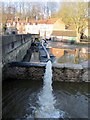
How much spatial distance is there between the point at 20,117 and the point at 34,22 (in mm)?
82918

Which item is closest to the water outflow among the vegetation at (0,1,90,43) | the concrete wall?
the concrete wall

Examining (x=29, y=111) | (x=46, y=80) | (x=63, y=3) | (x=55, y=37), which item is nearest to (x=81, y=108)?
(x=29, y=111)

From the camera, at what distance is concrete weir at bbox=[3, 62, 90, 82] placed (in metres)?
12.3

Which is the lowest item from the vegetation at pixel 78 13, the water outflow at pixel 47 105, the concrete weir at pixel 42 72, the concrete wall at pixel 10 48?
the water outflow at pixel 47 105

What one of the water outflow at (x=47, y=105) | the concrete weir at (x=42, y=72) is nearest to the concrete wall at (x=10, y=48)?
the concrete weir at (x=42, y=72)

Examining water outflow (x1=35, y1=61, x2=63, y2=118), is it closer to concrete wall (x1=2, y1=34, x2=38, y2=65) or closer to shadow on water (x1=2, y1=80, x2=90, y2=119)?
shadow on water (x1=2, y1=80, x2=90, y2=119)

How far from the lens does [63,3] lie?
5825 centimetres

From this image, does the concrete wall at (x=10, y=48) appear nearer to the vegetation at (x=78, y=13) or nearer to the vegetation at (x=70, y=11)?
the vegetation at (x=70, y=11)

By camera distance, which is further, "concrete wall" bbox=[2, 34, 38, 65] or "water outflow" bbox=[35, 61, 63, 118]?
"concrete wall" bbox=[2, 34, 38, 65]

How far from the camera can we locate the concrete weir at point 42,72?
12.3 meters

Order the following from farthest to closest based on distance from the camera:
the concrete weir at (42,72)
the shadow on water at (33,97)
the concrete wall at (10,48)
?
the concrete weir at (42,72)
the concrete wall at (10,48)
the shadow on water at (33,97)

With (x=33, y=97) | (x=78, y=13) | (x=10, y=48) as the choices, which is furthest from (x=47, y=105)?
(x=78, y=13)

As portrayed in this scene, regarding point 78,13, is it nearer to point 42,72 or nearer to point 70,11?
point 70,11

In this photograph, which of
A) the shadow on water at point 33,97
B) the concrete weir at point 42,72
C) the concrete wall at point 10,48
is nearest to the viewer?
the shadow on water at point 33,97
